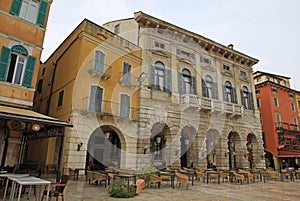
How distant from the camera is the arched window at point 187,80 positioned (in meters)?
19.5

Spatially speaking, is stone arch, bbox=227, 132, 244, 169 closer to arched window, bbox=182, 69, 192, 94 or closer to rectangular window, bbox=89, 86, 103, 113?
arched window, bbox=182, 69, 192, 94

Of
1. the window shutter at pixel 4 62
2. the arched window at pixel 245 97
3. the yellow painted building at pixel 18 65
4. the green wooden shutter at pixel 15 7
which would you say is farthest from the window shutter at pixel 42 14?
the arched window at pixel 245 97

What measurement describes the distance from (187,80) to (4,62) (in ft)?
46.2

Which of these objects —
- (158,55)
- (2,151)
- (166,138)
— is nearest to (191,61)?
(158,55)

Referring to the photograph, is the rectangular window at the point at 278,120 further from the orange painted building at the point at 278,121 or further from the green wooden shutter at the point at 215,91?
the green wooden shutter at the point at 215,91

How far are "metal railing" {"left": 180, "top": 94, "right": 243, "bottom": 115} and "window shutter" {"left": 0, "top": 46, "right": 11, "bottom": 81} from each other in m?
12.5

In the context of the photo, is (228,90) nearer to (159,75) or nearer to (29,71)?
(159,75)

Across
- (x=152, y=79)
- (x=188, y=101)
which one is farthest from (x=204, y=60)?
(x=152, y=79)

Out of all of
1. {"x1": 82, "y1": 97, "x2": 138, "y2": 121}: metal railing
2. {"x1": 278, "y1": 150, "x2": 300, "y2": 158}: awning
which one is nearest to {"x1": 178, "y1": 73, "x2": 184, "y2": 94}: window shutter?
{"x1": 82, "y1": 97, "x2": 138, "y2": 121}: metal railing

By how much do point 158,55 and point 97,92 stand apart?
6856 mm

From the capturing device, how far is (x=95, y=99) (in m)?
13.8

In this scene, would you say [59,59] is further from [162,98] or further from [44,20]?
[162,98]

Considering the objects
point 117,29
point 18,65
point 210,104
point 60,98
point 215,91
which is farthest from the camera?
point 117,29

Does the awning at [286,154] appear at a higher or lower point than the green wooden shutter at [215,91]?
lower
